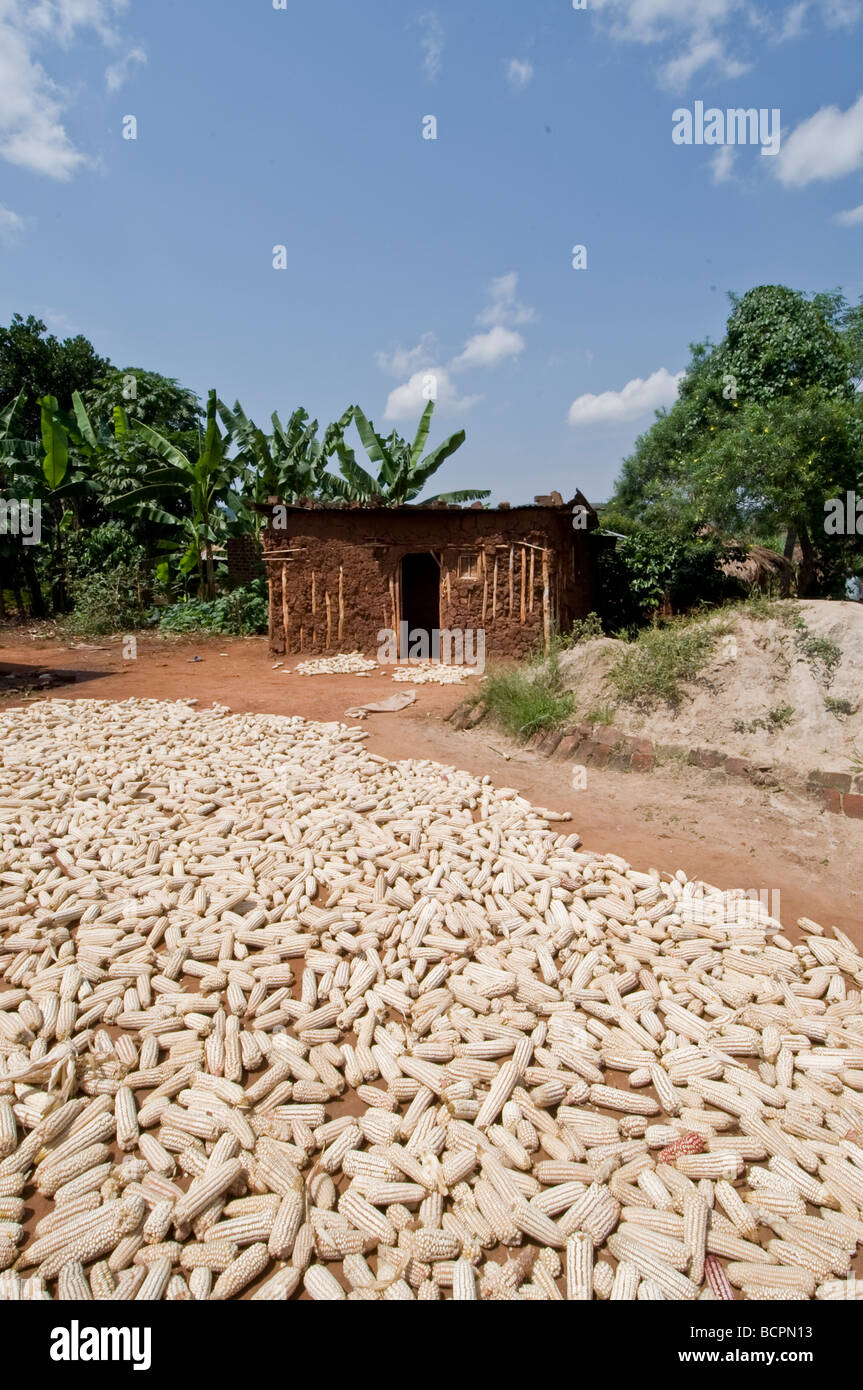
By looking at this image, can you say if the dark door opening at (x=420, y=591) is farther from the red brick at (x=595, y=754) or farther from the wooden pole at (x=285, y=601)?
the red brick at (x=595, y=754)

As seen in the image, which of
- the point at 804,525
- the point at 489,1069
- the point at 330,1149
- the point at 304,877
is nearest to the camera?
the point at 330,1149

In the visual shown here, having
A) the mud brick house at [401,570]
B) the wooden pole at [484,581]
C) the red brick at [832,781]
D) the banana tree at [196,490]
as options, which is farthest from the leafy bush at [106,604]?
the red brick at [832,781]

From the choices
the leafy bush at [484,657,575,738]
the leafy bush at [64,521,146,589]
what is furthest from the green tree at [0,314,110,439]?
the leafy bush at [484,657,575,738]

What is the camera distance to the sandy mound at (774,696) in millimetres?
6410

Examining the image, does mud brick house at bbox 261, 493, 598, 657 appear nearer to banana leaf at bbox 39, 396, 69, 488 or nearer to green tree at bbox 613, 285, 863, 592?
green tree at bbox 613, 285, 863, 592

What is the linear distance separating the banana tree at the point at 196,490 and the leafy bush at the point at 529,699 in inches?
425

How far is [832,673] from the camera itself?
6.97 metres

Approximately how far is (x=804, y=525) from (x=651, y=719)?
933cm

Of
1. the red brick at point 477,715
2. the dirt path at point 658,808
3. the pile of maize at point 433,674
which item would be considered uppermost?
the pile of maize at point 433,674

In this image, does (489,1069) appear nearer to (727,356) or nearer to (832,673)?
(832,673)

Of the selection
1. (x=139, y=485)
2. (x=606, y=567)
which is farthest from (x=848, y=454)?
(x=139, y=485)

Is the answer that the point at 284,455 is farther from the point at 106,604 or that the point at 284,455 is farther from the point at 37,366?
the point at 37,366

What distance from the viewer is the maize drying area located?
217 centimetres

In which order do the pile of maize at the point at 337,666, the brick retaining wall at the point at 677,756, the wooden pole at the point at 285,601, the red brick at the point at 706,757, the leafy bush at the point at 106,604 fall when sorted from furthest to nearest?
1. the leafy bush at the point at 106,604
2. the wooden pole at the point at 285,601
3. the pile of maize at the point at 337,666
4. the red brick at the point at 706,757
5. the brick retaining wall at the point at 677,756
